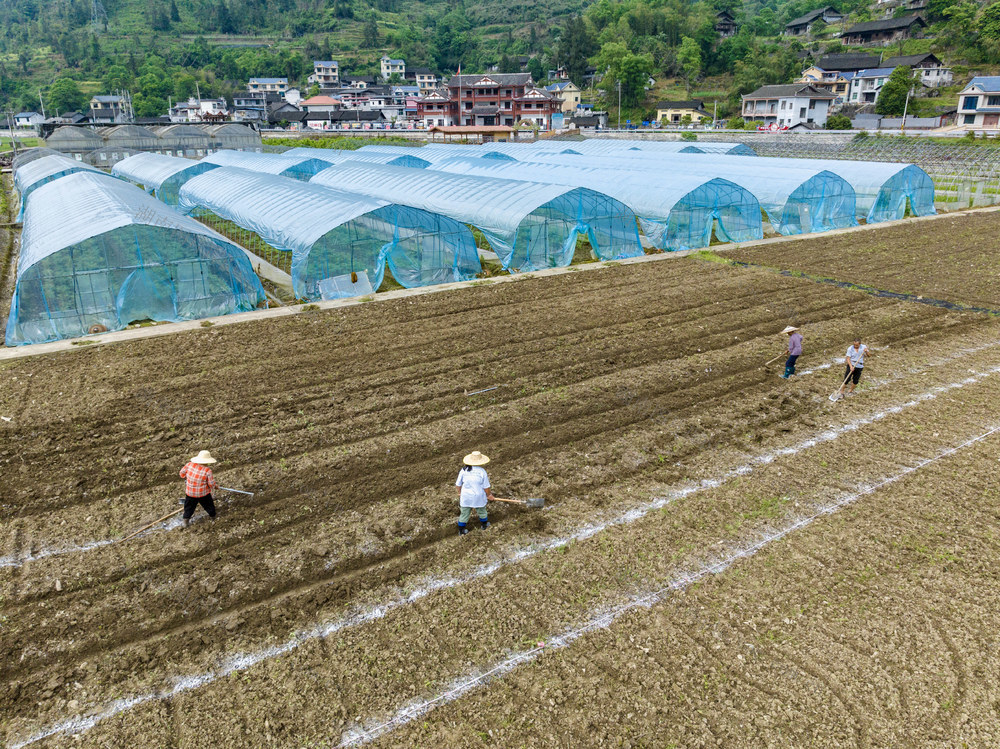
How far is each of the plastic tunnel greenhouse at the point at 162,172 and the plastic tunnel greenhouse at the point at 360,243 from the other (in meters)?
18.5

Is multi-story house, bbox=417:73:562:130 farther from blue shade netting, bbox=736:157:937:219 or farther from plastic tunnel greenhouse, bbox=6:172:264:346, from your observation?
plastic tunnel greenhouse, bbox=6:172:264:346

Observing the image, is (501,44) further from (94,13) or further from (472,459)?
(472,459)

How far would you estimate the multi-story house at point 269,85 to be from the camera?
465 feet

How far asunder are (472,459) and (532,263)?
50.4 ft

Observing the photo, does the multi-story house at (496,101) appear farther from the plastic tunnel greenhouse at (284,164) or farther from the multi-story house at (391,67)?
the multi-story house at (391,67)

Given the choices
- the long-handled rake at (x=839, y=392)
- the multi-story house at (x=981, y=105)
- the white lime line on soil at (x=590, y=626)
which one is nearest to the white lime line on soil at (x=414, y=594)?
the long-handled rake at (x=839, y=392)

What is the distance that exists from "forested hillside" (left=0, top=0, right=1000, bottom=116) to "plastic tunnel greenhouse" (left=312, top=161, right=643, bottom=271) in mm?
75708

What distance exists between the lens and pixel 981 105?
203ft

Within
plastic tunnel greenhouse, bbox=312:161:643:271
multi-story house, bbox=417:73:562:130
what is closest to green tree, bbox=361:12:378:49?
multi-story house, bbox=417:73:562:130

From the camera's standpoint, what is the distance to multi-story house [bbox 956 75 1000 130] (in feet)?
195

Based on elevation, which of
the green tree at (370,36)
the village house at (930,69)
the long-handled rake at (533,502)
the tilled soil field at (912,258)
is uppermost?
the green tree at (370,36)

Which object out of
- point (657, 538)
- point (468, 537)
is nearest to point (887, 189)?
point (657, 538)

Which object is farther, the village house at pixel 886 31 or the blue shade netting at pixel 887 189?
the village house at pixel 886 31

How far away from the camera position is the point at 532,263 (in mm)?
22984
